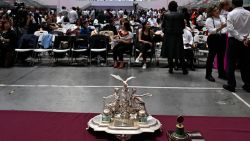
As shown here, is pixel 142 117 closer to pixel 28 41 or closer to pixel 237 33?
pixel 237 33

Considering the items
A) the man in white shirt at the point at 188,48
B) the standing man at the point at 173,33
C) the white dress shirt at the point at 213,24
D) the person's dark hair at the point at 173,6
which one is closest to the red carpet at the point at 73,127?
the white dress shirt at the point at 213,24

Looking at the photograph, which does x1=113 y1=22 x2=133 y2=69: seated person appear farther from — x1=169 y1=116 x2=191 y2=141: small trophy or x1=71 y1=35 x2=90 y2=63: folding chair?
Answer: x1=169 y1=116 x2=191 y2=141: small trophy

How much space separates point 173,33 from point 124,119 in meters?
6.19

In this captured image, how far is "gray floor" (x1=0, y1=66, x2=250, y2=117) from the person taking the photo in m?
5.29

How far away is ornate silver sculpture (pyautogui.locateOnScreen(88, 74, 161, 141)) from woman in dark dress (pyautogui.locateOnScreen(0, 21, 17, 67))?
24.2 feet

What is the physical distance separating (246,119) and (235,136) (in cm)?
40

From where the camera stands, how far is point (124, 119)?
1.95 m

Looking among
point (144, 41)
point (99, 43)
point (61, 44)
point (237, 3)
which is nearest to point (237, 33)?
point (237, 3)

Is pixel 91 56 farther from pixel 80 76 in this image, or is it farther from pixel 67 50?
pixel 80 76

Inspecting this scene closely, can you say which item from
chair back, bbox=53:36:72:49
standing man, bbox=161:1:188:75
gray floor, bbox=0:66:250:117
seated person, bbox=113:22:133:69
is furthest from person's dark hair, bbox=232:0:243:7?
chair back, bbox=53:36:72:49

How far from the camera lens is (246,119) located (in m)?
2.37

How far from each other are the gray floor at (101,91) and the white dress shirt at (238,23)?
997 mm

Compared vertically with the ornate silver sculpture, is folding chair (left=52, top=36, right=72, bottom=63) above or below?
below

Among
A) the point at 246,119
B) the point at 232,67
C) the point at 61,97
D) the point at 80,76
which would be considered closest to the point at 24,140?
the point at 246,119
